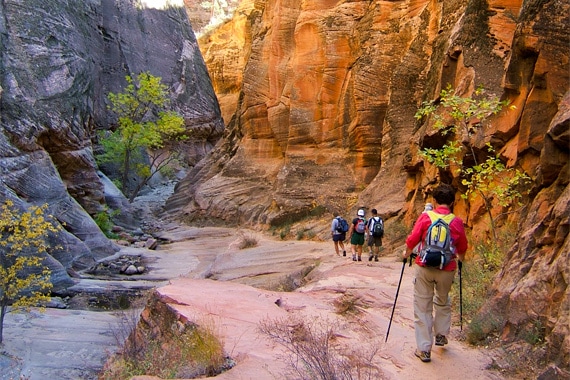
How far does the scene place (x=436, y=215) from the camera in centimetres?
524

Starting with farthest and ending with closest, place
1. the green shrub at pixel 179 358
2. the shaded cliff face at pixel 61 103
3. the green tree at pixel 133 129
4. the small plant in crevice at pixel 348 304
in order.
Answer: the green tree at pixel 133 129, the shaded cliff face at pixel 61 103, the small plant in crevice at pixel 348 304, the green shrub at pixel 179 358

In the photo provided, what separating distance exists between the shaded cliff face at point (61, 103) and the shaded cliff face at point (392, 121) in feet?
25.4

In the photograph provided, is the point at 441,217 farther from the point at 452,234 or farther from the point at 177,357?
the point at 177,357

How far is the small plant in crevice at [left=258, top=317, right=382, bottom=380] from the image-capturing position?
4410 mm

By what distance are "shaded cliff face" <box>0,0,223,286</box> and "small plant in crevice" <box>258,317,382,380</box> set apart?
1204 cm

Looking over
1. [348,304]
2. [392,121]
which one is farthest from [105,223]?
[348,304]

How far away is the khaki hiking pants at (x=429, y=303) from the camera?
5250mm

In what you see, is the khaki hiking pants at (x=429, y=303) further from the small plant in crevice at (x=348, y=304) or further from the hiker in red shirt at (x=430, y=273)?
the small plant in crevice at (x=348, y=304)

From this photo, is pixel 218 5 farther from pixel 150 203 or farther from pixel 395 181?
pixel 395 181

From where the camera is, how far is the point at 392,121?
19.7 metres

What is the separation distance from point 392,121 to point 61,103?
14506 millimetres

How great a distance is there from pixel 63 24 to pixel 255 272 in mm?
17618

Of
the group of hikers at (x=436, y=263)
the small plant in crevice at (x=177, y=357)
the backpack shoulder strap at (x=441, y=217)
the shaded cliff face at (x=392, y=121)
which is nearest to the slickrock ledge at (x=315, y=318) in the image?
the small plant in crevice at (x=177, y=357)

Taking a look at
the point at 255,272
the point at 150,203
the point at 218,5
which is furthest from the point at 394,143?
the point at 218,5
